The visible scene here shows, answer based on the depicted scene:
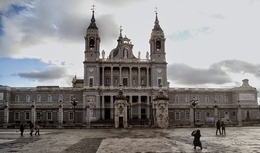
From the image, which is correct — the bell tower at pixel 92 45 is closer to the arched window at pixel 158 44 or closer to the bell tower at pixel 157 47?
the bell tower at pixel 157 47

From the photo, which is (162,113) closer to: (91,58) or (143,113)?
(143,113)

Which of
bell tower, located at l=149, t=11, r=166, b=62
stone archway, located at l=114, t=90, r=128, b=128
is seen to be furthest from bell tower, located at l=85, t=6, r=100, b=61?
stone archway, located at l=114, t=90, r=128, b=128

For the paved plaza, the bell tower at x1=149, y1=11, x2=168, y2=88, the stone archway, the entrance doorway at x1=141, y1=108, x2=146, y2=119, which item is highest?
the bell tower at x1=149, y1=11, x2=168, y2=88

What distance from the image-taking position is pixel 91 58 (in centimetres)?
7125

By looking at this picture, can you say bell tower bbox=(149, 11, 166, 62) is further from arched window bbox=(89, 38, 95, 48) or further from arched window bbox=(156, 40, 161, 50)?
arched window bbox=(89, 38, 95, 48)

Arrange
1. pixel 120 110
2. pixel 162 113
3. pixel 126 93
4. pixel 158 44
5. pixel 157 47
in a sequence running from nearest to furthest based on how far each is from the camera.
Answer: pixel 162 113 → pixel 120 110 → pixel 126 93 → pixel 157 47 → pixel 158 44

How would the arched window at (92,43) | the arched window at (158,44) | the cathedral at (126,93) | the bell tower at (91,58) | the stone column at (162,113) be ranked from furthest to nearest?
the arched window at (158,44)
the arched window at (92,43)
the bell tower at (91,58)
the cathedral at (126,93)
the stone column at (162,113)

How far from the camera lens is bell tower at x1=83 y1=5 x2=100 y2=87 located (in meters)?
70.5

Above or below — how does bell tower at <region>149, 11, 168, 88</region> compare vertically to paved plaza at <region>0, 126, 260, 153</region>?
above

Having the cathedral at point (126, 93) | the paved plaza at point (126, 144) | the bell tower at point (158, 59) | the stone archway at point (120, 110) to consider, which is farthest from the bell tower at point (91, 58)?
the paved plaza at point (126, 144)

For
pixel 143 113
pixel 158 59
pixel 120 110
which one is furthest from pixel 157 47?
pixel 120 110

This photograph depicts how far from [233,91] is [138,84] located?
24.6 m

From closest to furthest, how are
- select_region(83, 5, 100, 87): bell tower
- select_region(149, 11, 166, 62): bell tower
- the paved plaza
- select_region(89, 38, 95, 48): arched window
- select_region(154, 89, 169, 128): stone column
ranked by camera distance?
the paved plaza
select_region(154, 89, 169, 128): stone column
select_region(83, 5, 100, 87): bell tower
select_region(89, 38, 95, 48): arched window
select_region(149, 11, 166, 62): bell tower

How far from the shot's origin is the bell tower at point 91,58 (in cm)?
7050
